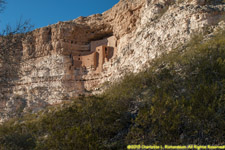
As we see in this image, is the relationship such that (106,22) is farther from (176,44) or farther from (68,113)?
(68,113)

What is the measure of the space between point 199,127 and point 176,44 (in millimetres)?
6720

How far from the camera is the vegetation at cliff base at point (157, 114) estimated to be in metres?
4.80

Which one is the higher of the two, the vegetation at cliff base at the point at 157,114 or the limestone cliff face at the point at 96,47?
the limestone cliff face at the point at 96,47

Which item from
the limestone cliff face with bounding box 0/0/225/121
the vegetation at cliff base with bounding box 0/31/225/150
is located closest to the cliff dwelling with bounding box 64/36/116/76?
the limestone cliff face with bounding box 0/0/225/121

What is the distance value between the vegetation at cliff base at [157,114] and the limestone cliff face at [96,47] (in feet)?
9.06

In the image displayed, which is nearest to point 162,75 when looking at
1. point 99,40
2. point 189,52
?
point 189,52

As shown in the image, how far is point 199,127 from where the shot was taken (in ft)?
15.5

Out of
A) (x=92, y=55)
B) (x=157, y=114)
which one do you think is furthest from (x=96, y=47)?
(x=157, y=114)

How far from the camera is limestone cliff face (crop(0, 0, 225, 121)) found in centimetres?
1222

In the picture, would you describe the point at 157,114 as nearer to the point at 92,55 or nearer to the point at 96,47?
the point at 92,55

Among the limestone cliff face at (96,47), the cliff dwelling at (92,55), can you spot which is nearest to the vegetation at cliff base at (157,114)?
the limestone cliff face at (96,47)

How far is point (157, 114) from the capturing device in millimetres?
5105

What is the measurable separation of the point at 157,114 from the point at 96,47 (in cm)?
1471

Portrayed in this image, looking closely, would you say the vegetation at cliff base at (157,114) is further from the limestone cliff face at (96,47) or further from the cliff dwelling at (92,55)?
the cliff dwelling at (92,55)
